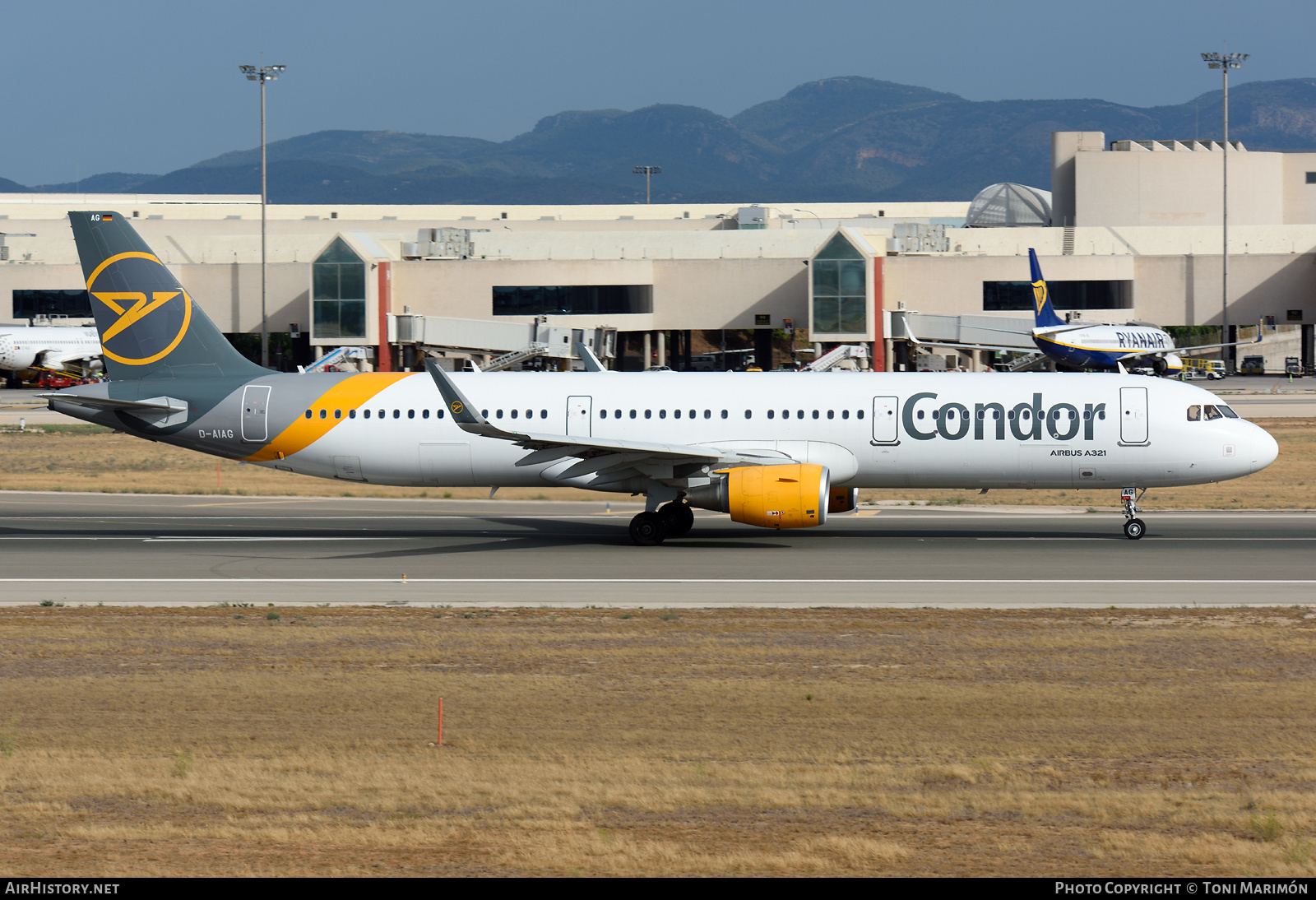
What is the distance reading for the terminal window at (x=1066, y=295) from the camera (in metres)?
109

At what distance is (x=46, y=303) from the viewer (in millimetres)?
108562

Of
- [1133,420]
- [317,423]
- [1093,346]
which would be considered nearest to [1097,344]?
[1093,346]

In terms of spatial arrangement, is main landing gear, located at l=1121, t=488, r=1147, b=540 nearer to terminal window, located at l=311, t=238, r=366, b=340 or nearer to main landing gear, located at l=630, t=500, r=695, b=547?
main landing gear, located at l=630, t=500, r=695, b=547

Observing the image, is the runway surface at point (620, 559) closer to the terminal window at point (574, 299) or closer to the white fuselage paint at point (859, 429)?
the white fuselage paint at point (859, 429)

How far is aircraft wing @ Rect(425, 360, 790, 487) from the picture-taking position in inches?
1135

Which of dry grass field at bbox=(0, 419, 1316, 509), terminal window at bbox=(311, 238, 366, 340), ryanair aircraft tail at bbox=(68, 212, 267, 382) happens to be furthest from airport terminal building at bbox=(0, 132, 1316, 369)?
ryanair aircraft tail at bbox=(68, 212, 267, 382)

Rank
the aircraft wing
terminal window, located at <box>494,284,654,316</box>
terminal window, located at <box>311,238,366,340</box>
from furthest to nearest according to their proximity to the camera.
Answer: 1. terminal window, located at <box>494,284,654,316</box>
2. terminal window, located at <box>311,238,366,340</box>
3. the aircraft wing

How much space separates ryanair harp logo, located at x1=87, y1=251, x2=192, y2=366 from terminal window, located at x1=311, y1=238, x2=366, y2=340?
223 feet

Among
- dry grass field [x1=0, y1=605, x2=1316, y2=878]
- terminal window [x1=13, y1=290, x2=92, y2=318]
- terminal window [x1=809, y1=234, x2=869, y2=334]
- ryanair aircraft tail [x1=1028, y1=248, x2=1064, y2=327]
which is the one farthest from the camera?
terminal window [x1=13, y1=290, x2=92, y2=318]

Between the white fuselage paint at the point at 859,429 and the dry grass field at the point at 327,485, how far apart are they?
8.43m

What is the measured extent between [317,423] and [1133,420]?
18.7m

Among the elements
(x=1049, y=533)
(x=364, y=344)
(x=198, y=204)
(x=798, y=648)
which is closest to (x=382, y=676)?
(x=798, y=648)

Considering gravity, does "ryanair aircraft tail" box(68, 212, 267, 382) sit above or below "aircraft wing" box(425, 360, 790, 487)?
above

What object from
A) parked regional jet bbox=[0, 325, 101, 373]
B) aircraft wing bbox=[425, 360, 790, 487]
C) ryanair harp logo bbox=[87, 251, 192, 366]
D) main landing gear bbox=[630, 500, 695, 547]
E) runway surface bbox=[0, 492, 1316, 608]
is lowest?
runway surface bbox=[0, 492, 1316, 608]
